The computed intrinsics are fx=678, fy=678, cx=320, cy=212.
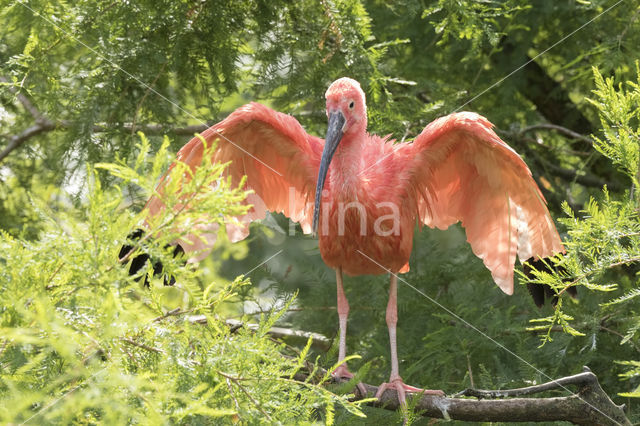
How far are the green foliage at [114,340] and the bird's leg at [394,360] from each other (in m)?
1.83

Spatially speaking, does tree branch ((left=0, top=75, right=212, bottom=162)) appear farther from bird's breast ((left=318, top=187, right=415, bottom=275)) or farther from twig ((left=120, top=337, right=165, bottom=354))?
twig ((left=120, top=337, right=165, bottom=354))

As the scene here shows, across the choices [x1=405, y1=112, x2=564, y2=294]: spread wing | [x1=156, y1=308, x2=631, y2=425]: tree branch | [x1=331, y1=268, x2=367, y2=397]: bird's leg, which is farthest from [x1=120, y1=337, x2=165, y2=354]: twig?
[x1=405, y1=112, x2=564, y2=294]: spread wing

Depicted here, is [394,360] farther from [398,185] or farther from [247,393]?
[247,393]

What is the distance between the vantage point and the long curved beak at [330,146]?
14.4 feet

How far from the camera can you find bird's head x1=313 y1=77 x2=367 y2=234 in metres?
4.36

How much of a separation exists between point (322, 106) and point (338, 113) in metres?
0.95

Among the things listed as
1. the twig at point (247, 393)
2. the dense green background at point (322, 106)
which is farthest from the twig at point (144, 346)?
the dense green background at point (322, 106)

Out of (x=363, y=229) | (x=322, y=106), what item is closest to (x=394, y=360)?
(x=363, y=229)

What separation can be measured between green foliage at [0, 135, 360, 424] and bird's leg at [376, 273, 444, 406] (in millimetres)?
1826

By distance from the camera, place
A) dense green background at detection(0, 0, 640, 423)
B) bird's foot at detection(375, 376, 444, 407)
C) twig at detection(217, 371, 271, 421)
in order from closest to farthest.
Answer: twig at detection(217, 371, 271, 421) → bird's foot at detection(375, 376, 444, 407) → dense green background at detection(0, 0, 640, 423)

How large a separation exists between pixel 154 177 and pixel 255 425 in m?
0.84

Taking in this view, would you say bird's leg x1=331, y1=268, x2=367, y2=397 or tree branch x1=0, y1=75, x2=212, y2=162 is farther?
tree branch x1=0, y1=75, x2=212, y2=162

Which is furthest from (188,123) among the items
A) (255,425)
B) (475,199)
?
(255,425)

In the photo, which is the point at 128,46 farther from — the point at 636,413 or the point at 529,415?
the point at 636,413
